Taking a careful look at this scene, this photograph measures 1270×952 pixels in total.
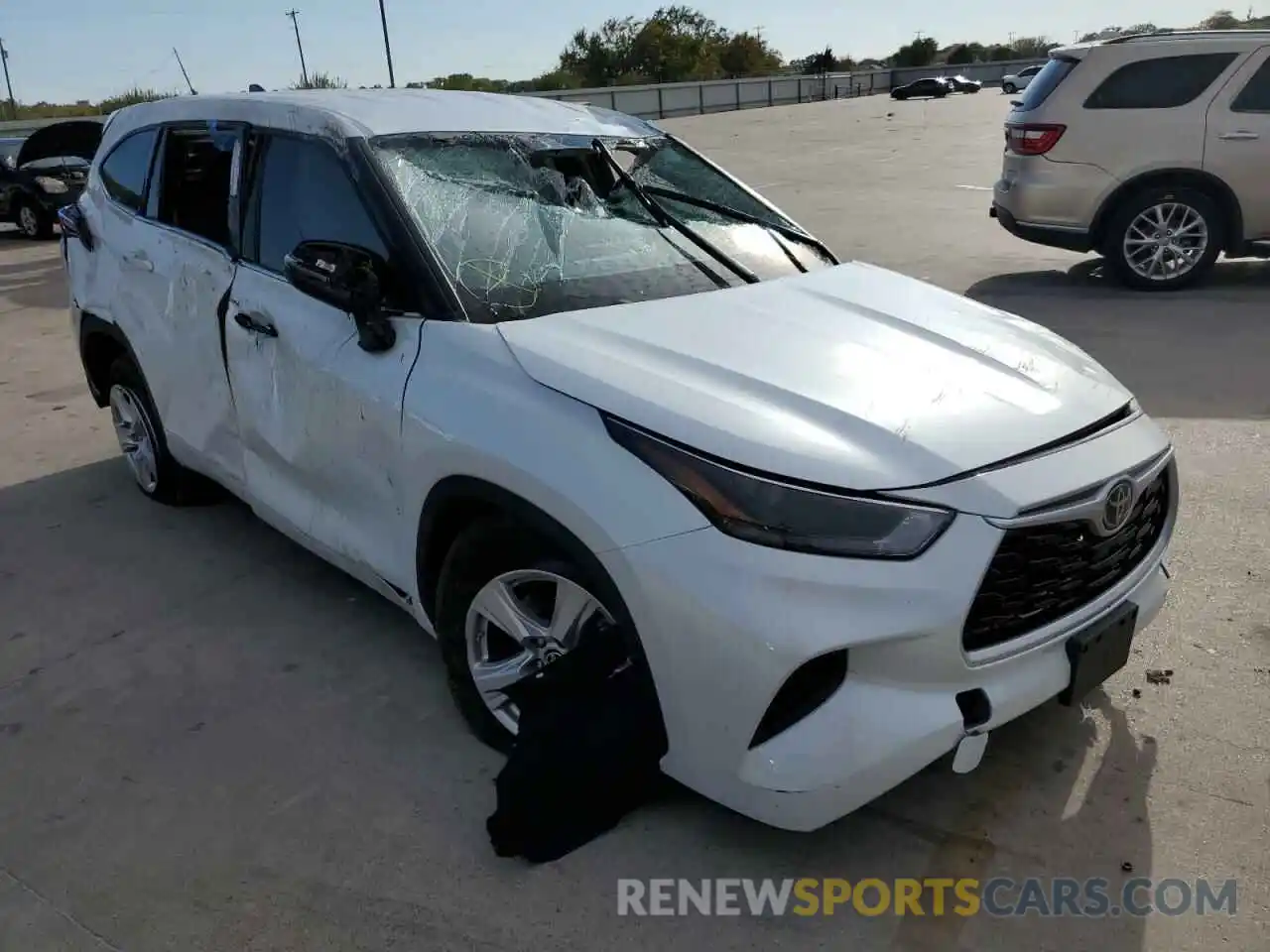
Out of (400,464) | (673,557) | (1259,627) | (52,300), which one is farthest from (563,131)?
(52,300)

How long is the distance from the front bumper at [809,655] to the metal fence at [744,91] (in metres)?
28.6

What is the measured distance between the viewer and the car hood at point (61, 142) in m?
15.0

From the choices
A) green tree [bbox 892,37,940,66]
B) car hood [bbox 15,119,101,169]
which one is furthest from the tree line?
car hood [bbox 15,119,101,169]

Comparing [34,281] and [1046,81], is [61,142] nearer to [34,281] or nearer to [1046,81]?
[34,281]

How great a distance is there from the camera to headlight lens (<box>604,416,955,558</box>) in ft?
7.34

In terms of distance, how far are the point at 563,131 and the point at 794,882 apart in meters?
2.55

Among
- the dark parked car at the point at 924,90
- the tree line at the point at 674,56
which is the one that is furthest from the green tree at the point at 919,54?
the dark parked car at the point at 924,90

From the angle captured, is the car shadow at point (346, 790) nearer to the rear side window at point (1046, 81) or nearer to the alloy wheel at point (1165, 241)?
the alloy wheel at point (1165, 241)

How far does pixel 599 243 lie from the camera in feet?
11.1

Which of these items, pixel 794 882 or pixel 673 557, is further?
pixel 794 882

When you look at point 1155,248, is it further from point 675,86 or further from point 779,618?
point 675,86

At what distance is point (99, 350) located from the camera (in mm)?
5043

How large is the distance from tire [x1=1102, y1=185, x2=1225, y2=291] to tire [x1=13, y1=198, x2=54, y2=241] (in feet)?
45.2

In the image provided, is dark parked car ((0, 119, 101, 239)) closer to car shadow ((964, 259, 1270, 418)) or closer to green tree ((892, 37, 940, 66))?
car shadow ((964, 259, 1270, 418))
